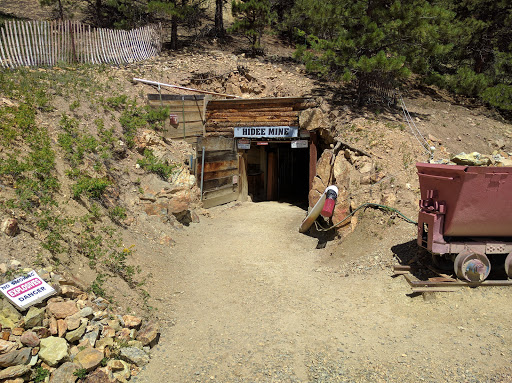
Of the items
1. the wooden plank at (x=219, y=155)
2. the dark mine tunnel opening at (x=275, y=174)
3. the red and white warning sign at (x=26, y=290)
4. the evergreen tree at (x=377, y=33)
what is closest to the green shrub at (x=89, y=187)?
the red and white warning sign at (x=26, y=290)

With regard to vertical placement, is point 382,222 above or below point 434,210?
below

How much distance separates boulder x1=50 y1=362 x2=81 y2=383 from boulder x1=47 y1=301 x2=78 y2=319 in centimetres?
65

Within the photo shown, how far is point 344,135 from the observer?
38.0 ft

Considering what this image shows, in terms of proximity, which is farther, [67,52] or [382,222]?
[67,52]

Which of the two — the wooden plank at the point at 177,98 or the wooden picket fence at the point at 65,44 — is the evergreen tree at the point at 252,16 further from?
the wooden plank at the point at 177,98

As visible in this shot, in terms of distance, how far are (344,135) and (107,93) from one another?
7.60 m

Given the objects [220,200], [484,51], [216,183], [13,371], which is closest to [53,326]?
[13,371]

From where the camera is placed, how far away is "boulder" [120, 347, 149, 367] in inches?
192

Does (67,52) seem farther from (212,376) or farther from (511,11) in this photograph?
(511,11)

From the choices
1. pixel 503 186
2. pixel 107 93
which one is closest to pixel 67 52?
pixel 107 93

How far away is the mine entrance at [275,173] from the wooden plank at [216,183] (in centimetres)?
184

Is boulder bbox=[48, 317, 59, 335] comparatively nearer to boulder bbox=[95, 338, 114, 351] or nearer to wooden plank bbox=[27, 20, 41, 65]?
boulder bbox=[95, 338, 114, 351]

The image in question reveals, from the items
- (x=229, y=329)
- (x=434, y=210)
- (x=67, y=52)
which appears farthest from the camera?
(x=67, y=52)

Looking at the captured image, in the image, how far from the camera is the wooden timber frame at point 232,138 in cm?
1309
